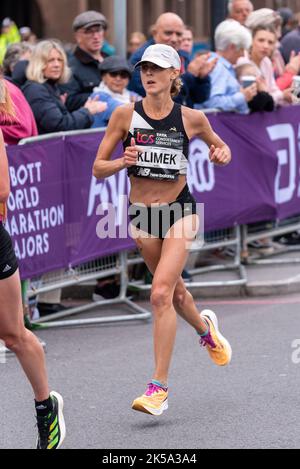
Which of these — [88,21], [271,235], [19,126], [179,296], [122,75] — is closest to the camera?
[179,296]

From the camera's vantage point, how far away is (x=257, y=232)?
11.9m

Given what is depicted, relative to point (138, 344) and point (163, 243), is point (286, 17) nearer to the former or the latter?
point (138, 344)

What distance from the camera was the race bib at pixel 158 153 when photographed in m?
6.87

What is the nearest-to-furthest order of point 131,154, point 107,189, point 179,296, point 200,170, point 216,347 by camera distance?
point 131,154 < point 179,296 < point 216,347 < point 107,189 < point 200,170

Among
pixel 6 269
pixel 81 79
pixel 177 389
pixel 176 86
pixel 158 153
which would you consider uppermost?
pixel 176 86

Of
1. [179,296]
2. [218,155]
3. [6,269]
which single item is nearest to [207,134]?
[218,155]

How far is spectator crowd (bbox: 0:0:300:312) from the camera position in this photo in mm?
9641

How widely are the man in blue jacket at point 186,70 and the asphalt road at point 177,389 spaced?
90.9 inches

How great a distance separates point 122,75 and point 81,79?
0.73 meters

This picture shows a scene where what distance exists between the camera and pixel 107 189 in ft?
31.5

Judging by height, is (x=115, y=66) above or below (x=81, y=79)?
above

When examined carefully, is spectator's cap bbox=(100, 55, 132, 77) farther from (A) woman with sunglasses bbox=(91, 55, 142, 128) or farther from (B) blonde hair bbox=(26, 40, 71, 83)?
(B) blonde hair bbox=(26, 40, 71, 83)

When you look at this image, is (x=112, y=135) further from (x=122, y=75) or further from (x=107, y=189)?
(x=122, y=75)
